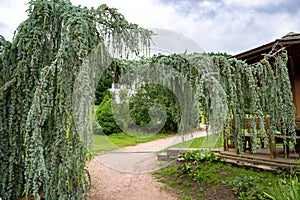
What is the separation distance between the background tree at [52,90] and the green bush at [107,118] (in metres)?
7.82

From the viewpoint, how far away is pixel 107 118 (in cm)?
1057

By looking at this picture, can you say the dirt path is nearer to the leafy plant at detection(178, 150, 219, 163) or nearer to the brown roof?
the leafy plant at detection(178, 150, 219, 163)

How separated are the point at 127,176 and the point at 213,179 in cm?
189

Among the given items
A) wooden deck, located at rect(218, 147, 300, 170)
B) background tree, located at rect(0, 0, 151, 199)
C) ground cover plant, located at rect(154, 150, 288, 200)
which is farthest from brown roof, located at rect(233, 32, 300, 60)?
background tree, located at rect(0, 0, 151, 199)

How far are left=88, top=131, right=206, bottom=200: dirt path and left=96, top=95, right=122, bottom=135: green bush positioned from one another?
2.49 metres

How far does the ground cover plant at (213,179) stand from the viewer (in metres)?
3.84

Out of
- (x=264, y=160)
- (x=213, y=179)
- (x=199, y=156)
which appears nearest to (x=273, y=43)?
(x=264, y=160)

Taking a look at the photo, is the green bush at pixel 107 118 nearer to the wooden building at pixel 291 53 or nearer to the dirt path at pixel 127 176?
the dirt path at pixel 127 176

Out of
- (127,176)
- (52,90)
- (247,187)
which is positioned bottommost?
(127,176)

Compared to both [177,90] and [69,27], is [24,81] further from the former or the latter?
[177,90]

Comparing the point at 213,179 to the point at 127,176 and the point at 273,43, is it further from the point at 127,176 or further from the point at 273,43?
the point at 273,43

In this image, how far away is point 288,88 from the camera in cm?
295

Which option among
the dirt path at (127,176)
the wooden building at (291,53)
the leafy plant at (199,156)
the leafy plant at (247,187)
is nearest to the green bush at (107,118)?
the dirt path at (127,176)

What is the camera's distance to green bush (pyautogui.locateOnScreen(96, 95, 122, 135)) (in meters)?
10.4
